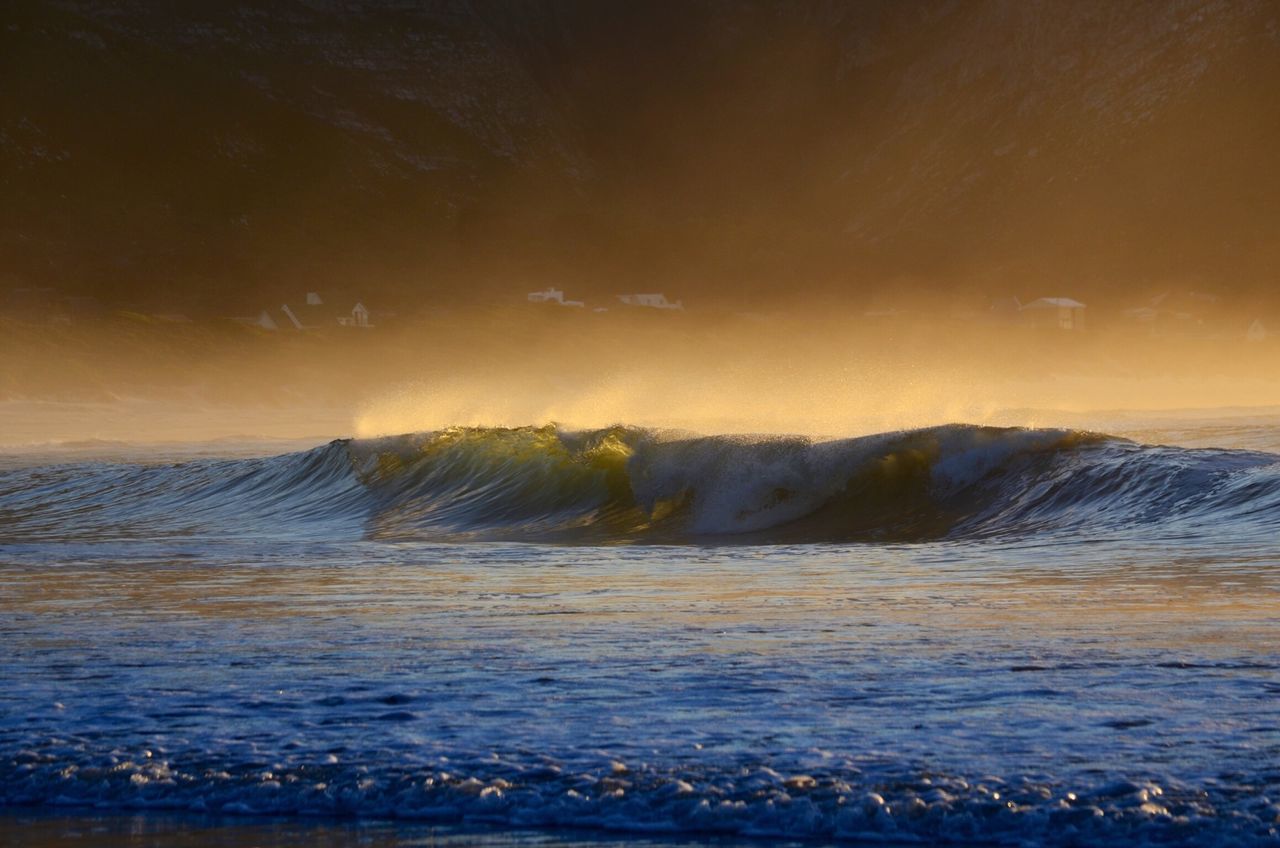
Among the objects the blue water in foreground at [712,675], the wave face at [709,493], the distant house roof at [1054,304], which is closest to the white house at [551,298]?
the distant house roof at [1054,304]

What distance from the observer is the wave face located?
47.7 feet

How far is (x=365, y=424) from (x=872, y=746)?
2491cm

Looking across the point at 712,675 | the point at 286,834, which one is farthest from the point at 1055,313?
the point at 286,834

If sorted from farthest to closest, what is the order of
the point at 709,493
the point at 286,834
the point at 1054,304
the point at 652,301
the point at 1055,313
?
the point at 1054,304 → the point at 1055,313 → the point at 652,301 → the point at 709,493 → the point at 286,834

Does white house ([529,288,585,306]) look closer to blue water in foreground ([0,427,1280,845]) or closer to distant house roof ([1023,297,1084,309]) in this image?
distant house roof ([1023,297,1084,309])

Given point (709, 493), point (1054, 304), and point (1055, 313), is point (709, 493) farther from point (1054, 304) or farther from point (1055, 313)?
point (1054, 304)

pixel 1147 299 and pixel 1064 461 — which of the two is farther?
pixel 1147 299

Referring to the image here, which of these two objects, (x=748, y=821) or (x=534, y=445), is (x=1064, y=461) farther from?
(x=748, y=821)

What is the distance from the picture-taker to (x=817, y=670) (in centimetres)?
709

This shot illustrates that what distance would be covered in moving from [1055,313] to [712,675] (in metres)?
126

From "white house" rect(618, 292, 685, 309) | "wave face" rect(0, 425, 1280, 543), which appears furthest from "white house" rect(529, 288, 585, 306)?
"wave face" rect(0, 425, 1280, 543)

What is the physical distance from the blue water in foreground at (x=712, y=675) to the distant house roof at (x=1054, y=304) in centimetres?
11734

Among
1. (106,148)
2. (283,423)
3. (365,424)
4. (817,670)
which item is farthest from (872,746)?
(106,148)

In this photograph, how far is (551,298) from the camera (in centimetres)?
12012
